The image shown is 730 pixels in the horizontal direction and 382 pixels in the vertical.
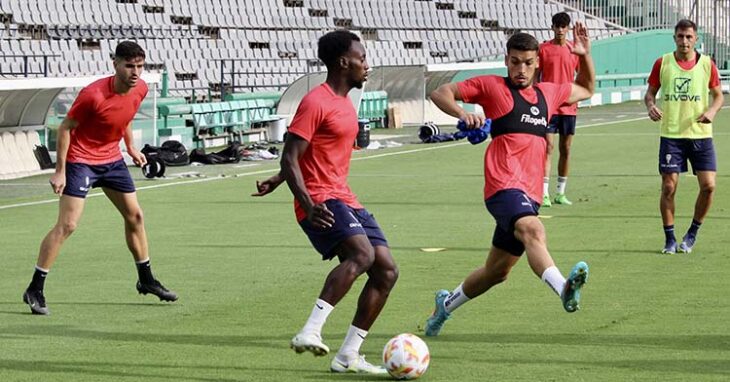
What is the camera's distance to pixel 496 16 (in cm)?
5550

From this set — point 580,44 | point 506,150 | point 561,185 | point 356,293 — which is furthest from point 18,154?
point 506,150

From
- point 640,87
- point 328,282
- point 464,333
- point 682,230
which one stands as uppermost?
point 328,282

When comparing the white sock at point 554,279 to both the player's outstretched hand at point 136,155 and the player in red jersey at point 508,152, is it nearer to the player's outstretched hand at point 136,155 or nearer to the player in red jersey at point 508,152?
the player in red jersey at point 508,152

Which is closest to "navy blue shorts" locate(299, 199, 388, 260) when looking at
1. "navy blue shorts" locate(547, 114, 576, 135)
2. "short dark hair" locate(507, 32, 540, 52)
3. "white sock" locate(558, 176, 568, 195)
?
"short dark hair" locate(507, 32, 540, 52)

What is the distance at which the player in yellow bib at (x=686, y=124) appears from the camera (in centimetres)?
1305

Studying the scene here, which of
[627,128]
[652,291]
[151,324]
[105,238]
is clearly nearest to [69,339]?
[151,324]

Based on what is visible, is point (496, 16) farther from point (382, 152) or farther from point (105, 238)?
point (105, 238)

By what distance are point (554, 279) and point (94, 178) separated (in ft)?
12.9

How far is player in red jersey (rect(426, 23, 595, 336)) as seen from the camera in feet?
28.3

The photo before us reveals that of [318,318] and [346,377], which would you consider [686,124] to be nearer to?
[346,377]

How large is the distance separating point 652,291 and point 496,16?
45.4 m

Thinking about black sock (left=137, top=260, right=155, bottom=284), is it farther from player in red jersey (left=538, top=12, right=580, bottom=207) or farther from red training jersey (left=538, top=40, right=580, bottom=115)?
red training jersey (left=538, top=40, right=580, bottom=115)

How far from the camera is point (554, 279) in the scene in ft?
26.3

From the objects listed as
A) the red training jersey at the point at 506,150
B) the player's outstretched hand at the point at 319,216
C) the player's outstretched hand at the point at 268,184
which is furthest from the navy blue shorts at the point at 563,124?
the player's outstretched hand at the point at 319,216
